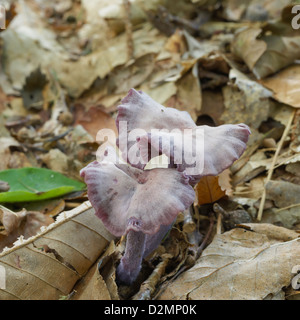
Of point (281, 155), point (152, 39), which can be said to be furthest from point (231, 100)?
point (152, 39)

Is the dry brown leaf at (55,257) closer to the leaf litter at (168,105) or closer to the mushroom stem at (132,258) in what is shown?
the leaf litter at (168,105)

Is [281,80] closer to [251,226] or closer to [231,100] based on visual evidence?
[231,100]

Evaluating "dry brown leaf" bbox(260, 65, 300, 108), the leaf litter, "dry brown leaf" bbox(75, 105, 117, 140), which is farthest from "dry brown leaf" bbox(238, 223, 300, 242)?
"dry brown leaf" bbox(75, 105, 117, 140)

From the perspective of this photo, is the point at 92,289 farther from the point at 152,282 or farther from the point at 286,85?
the point at 286,85

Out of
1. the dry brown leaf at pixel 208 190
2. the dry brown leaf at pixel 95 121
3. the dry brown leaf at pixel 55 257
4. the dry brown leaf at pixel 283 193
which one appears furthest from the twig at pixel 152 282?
the dry brown leaf at pixel 95 121

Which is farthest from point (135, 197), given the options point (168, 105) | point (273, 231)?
point (168, 105)

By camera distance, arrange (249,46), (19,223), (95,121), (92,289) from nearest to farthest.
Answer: (92,289) < (19,223) < (249,46) < (95,121)

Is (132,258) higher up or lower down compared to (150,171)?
lower down
